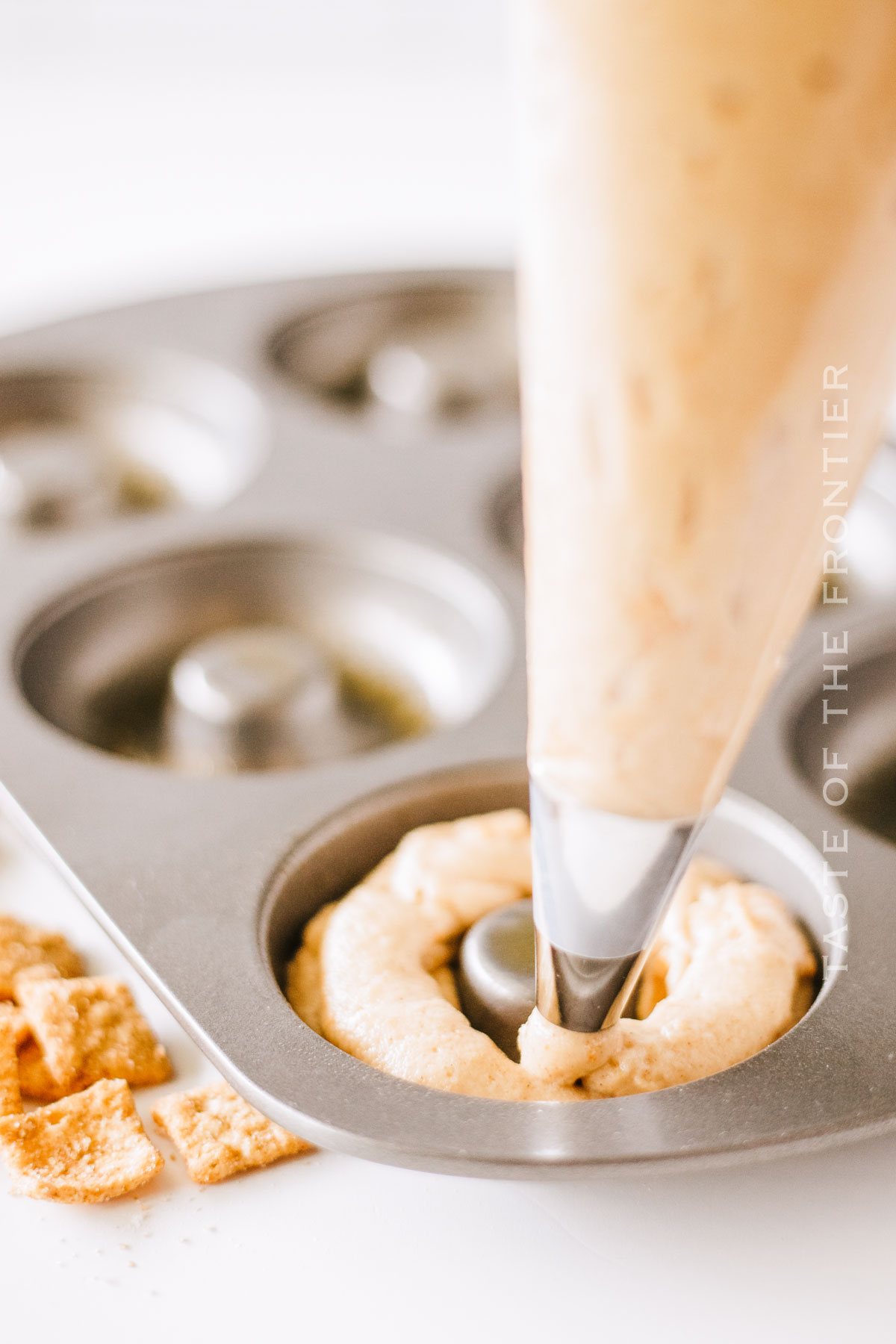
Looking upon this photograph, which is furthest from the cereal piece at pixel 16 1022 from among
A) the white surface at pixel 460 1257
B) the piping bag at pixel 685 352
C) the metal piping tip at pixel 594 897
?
the piping bag at pixel 685 352

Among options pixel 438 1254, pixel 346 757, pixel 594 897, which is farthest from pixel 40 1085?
pixel 346 757

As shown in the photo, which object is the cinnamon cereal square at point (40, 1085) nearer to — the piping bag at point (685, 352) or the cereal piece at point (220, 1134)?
the cereal piece at point (220, 1134)

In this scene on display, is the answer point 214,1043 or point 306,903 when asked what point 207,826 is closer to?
point 306,903

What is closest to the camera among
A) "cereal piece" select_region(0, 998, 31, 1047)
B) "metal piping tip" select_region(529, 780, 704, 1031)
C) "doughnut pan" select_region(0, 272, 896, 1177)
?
"metal piping tip" select_region(529, 780, 704, 1031)

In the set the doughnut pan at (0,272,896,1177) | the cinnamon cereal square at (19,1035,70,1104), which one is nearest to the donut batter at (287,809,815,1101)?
the doughnut pan at (0,272,896,1177)

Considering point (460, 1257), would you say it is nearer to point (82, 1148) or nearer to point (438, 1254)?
point (438, 1254)

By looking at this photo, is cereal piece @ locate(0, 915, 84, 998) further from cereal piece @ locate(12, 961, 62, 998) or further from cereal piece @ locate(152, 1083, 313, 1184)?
cereal piece @ locate(152, 1083, 313, 1184)
